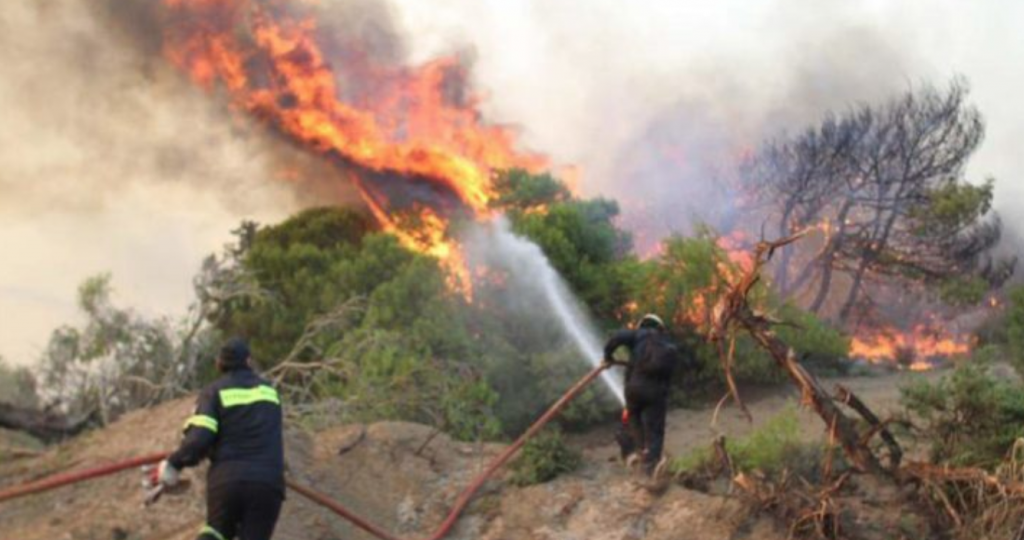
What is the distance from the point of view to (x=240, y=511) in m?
7.85

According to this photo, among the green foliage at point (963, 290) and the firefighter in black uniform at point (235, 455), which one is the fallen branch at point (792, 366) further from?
the green foliage at point (963, 290)

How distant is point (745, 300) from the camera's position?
1068cm

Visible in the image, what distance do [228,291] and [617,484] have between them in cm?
1084

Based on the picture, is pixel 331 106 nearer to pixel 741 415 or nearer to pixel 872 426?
pixel 741 415

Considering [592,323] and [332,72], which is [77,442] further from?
[332,72]

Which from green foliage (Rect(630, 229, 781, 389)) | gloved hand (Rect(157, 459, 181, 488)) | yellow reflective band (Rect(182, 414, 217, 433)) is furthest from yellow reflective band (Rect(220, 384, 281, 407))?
green foliage (Rect(630, 229, 781, 389))

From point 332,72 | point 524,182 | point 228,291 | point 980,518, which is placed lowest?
point 980,518

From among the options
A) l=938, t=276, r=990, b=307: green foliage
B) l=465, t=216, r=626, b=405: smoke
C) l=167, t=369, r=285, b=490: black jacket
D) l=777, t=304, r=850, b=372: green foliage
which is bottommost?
l=167, t=369, r=285, b=490: black jacket

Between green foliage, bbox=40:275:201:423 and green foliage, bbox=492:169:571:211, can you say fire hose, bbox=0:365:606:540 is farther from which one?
green foliage, bbox=492:169:571:211

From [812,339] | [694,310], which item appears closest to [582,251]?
[694,310]

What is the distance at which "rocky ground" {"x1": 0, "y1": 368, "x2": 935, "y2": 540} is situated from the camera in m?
10.9

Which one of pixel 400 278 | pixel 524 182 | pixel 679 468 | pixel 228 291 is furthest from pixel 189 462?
pixel 524 182

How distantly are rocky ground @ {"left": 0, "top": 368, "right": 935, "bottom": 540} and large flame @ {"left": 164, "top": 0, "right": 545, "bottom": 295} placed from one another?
14.7m

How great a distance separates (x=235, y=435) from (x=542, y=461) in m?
5.17
